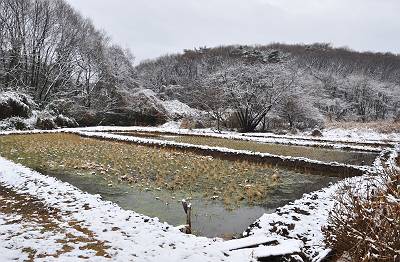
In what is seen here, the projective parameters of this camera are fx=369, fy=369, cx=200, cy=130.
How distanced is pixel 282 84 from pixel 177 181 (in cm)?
2624

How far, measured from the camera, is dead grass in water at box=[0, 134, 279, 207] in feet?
31.9

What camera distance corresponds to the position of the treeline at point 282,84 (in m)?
34.6

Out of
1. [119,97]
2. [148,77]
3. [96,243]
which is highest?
[148,77]

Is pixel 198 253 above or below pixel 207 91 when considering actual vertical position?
below

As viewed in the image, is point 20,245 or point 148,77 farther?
point 148,77

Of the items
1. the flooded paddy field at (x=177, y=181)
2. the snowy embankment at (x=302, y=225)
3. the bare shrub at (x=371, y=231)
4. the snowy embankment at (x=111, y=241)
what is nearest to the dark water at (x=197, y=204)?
the flooded paddy field at (x=177, y=181)

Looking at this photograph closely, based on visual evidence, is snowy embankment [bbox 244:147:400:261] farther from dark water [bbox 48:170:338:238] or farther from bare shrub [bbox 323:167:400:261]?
dark water [bbox 48:170:338:238]

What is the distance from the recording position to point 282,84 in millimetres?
34594

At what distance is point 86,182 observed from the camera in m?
10.2

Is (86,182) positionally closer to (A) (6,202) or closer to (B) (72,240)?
(A) (6,202)

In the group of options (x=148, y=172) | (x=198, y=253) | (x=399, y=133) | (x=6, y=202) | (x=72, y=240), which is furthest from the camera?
(x=399, y=133)

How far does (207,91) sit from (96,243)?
3143cm

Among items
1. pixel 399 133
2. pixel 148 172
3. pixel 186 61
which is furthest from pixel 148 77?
pixel 148 172

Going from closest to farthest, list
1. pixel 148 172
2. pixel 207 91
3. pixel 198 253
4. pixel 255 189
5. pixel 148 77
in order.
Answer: pixel 198 253, pixel 255 189, pixel 148 172, pixel 207 91, pixel 148 77
